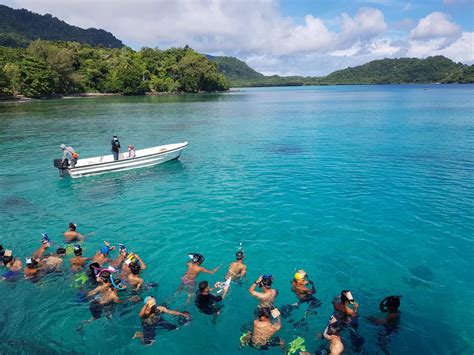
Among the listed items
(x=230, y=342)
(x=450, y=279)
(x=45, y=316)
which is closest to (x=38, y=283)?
(x=45, y=316)

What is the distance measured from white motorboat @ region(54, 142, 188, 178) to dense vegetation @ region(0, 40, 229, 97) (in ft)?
306

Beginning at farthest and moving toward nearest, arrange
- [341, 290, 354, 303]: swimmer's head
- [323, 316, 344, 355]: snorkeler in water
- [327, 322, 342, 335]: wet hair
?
[341, 290, 354, 303]: swimmer's head, [327, 322, 342, 335]: wet hair, [323, 316, 344, 355]: snorkeler in water

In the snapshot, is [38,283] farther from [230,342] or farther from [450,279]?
[450,279]

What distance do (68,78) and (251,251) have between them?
5437 inches

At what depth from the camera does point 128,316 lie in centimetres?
1138

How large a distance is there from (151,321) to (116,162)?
772 inches

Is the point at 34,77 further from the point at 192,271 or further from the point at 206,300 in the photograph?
the point at 206,300

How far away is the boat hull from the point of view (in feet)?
88.5

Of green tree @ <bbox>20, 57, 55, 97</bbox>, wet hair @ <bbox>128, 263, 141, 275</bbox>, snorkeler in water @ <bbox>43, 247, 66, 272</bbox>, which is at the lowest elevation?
snorkeler in water @ <bbox>43, 247, 66, 272</bbox>

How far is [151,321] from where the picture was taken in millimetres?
10617

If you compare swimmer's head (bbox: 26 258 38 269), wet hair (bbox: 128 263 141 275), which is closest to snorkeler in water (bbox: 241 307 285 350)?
wet hair (bbox: 128 263 141 275)

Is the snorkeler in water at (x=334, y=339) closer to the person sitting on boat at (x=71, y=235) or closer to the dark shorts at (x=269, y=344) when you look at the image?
the dark shorts at (x=269, y=344)

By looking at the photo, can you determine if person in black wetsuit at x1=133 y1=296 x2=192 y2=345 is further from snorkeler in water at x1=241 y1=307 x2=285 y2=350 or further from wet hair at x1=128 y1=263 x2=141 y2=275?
snorkeler in water at x1=241 y1=307 x2=285 y2=350

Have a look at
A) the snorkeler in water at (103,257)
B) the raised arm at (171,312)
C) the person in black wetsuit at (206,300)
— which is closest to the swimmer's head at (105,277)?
the raised arm at (171,312)
